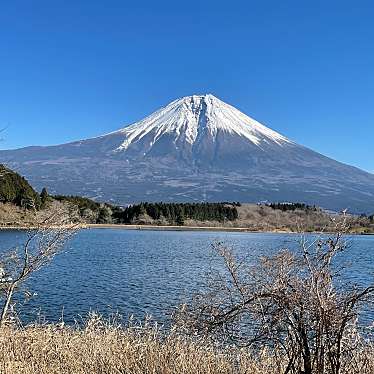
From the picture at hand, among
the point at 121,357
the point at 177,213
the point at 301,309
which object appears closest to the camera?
the point at 301,309

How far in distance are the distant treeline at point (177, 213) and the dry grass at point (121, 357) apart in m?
78.5

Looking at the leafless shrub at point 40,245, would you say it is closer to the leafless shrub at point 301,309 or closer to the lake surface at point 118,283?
the leafless shrub at point 301,309

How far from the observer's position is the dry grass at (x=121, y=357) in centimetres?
630

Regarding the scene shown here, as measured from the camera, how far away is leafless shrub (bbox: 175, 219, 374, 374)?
14.7 ft

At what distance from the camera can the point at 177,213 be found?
89.2 meters

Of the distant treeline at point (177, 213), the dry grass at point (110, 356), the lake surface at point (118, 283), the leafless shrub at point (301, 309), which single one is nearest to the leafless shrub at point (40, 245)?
the dry grass at point (110, 356)

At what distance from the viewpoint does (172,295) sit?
17.9 m

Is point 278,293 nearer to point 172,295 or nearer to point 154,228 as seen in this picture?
point 172,295

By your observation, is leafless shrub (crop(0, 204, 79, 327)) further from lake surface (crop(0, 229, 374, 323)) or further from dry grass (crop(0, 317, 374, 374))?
lake surface (crop(0, 229, 374, 323))

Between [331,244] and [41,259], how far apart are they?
3.65m

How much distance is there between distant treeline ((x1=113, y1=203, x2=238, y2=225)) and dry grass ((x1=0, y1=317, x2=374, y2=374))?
78502 millimetres

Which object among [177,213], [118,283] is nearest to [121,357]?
[118,283]

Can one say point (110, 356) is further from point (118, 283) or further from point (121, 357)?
point (118, 283)

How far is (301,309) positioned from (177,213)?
3338 inches
